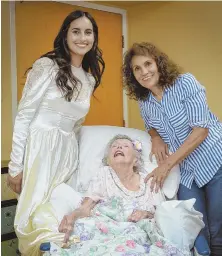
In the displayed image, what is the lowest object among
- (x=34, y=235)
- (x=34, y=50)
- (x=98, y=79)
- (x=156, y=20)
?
(x=34, y=235)

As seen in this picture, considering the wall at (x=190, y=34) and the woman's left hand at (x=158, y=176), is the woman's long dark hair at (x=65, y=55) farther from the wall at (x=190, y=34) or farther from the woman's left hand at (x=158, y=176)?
the wall at (x=190, y=34)

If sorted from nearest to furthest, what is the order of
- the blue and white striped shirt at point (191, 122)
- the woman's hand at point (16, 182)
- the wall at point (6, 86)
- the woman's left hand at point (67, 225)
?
the woman's left hand at point (67, 225) < the blue and white striped shirt at point (191, 122) < the woman's hand at point (16, 182) < the wall at point (6, 86)

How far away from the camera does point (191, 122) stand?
183 cm

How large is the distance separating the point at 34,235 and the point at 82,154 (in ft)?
1.96

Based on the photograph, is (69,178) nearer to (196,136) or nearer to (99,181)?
(99,181)

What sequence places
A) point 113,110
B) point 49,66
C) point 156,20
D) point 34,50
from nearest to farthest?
point 49,66, point 34,50, point 156,20, point 113,110

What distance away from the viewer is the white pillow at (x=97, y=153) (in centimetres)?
203

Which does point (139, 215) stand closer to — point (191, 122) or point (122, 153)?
point (122, 153)

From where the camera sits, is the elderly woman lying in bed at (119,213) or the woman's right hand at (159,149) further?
the woman's right hand at (159,149)

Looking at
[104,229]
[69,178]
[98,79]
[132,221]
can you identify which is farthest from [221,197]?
[98,79]

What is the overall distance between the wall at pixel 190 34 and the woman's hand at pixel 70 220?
5.52ft

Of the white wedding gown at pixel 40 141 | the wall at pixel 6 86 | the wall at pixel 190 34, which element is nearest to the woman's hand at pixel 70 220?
the white wedding gown at pixel 40 141

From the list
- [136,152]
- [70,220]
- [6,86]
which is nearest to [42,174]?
[70,220]

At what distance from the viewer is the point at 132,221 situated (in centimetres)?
182
